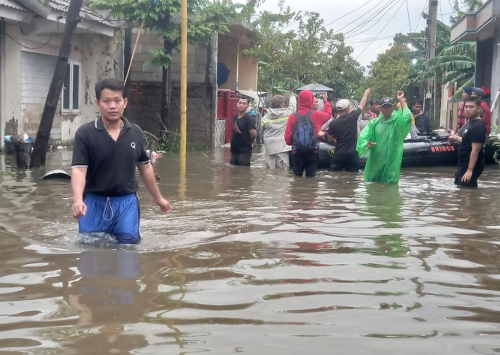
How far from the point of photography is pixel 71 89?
66.1 feet

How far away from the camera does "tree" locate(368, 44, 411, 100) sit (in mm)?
52344

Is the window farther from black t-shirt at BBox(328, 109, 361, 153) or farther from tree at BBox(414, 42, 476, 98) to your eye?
tree at BBox(414, 42, 476, 98)

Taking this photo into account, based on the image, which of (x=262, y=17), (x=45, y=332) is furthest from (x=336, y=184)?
(x=262, y=17)

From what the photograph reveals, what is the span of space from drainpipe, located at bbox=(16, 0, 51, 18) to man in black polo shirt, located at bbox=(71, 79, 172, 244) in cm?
1027

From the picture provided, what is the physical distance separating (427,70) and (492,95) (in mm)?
11004

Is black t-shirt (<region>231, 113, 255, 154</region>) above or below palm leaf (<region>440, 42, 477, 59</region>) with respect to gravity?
below

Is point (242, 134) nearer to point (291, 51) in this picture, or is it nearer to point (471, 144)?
point (471, 144)

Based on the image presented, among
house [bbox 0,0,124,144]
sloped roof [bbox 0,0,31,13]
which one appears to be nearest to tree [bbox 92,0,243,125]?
house [bbox 0,0,124,144]

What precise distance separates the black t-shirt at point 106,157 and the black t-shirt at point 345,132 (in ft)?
23.7

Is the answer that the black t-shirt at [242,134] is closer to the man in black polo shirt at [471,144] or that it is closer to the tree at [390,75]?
the man in black polo shirt at [471,144]

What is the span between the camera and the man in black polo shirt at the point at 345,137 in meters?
12.9

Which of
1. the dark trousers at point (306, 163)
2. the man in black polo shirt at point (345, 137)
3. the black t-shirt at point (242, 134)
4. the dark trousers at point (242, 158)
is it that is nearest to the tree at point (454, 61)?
the dark trousers at point (242, 158)

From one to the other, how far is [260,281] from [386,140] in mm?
6221

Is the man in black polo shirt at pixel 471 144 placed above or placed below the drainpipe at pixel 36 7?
below
